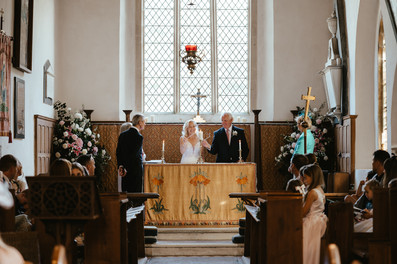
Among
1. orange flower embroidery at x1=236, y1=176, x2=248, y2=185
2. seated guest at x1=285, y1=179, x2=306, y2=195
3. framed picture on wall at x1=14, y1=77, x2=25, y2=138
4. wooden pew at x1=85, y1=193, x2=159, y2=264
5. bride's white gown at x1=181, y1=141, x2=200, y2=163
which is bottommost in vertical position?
wooden pew at x1=85, y1=193, x2=159, y2=264

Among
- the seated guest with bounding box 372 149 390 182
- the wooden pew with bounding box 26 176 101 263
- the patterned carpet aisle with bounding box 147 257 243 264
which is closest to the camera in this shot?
the wooden pew with bounding box 26 176 101 263

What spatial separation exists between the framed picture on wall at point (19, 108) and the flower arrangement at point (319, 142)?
4502 mm

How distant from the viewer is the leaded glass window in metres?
12.4

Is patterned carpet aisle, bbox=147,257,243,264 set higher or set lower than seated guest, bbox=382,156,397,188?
lower

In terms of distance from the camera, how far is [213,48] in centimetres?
1241

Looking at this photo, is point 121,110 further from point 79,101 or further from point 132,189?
point 132,189

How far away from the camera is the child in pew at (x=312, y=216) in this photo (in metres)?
5.20

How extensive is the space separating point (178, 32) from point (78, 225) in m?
9.01

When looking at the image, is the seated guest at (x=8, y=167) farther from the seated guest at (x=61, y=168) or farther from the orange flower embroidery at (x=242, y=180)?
the orange flower embroidery at (x=242, y=180)

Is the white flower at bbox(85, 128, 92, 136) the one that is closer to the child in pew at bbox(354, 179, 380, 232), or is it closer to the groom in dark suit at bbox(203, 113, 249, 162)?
the groom in dark suit at bbox(203, 113, 249, 162)

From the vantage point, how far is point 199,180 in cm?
870

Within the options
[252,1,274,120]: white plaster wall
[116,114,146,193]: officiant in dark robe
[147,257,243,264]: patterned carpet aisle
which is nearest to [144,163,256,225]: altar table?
[116,114,146,193]: officiant in dark robe

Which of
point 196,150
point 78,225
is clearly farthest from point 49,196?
point 196,150

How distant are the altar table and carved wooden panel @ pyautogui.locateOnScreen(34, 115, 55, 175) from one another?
195 centimetres
